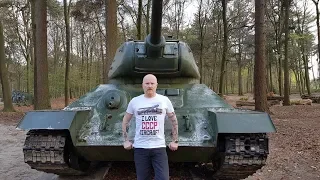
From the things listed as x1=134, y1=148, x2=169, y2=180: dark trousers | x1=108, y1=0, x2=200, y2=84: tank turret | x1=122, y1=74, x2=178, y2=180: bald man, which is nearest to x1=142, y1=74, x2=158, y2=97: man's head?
x1=122, y1=74, x2=178, y2=180: bald man

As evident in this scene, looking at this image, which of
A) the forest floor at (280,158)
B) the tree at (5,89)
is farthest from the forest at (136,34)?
the forest floor at (280,158)

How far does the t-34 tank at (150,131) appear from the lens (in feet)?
17.0

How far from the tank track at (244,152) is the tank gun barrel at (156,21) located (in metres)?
1.74

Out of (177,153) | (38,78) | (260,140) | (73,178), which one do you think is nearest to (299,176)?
(260,140)

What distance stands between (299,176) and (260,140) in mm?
1822

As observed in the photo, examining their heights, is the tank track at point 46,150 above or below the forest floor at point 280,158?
above

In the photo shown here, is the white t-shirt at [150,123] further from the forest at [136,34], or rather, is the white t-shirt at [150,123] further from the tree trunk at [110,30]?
the forest at [136,34]

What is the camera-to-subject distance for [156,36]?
5.66 metres

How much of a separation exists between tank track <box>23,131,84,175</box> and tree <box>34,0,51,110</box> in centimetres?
877

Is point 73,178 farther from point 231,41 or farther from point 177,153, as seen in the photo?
point 231,41

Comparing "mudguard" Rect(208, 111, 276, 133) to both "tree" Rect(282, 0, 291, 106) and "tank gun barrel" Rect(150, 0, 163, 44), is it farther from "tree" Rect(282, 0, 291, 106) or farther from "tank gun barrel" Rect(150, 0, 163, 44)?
"tree" Rect(282, 0, 291, 106)

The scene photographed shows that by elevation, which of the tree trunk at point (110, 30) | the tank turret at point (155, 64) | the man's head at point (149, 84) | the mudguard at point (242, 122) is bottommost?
Answer: the mudguard at point (242, 122)

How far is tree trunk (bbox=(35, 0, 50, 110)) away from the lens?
13.8 meters

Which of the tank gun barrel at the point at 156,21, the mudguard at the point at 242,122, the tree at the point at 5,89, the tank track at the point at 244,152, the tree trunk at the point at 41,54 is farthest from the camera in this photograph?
the tree at the point at 5,89
